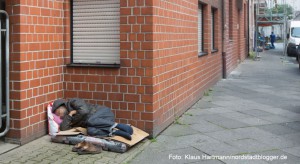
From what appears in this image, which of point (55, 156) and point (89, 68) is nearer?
point (55, 156)

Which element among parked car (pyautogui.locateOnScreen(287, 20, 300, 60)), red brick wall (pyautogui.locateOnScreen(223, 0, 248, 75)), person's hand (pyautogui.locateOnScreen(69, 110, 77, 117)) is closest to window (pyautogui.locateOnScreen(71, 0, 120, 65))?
person's hand (pyautogui.locateOnScreen(69, 110, 77, 117))

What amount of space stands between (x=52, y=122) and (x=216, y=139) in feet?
8.19

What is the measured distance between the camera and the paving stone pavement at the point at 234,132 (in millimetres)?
5031

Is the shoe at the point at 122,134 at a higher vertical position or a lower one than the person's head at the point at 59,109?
lower

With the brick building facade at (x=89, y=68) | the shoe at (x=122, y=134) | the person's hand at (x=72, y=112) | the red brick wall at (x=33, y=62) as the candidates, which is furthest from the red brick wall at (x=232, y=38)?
the shoe at (x=122, y=134)

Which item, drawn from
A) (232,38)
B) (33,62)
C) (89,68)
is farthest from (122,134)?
(232,38)

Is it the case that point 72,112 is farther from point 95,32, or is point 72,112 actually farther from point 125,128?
point 95,32

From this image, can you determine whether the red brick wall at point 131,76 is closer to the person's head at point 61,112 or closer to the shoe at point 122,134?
the person's head at point 61,112

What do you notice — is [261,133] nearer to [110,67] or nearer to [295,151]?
[295,151]

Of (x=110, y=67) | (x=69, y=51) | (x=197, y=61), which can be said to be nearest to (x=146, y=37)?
(x=110, y=67)

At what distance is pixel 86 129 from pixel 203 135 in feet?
6.03

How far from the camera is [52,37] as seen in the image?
6113 mm

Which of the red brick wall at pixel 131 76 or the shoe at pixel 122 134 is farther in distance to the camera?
the red brick wall at pixel 131 76

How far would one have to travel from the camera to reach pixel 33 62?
564 cm
